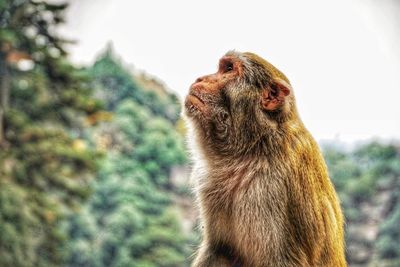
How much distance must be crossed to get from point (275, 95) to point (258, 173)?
35 centimetres

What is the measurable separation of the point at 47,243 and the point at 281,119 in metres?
11.3

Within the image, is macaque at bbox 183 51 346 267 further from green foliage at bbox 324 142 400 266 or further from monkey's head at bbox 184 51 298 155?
green foliage at bbox 324 142 400 266

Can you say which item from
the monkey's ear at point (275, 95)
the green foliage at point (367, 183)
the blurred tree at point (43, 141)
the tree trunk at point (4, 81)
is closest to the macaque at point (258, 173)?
the monkey's ear at point (275, 95)

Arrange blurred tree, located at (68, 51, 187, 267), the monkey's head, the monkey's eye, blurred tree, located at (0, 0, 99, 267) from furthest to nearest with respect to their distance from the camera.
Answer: blurred tree, located at (68, 51, 187, 267) < blurred tree, located at (0, 0, 99, 267) < the monkey's eye < the monkey's head

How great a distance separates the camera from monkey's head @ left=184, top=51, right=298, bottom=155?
231 centimetres

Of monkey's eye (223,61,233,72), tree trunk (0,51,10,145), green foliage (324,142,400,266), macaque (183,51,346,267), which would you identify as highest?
tree trunk (0,51,10,145)

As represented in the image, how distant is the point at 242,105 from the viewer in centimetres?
234

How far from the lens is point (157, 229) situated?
22297mm

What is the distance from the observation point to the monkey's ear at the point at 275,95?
A: 2279 mm

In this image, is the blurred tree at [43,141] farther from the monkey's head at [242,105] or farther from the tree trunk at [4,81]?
the monkey's head at [242,105]

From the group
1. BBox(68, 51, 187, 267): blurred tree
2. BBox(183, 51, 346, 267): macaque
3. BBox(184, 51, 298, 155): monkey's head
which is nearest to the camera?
BBox(183, 51, 346, 267): macaque

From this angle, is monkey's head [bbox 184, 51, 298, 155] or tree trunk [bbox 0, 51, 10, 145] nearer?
monkey's head [bbox 184, 51, 298, 155]

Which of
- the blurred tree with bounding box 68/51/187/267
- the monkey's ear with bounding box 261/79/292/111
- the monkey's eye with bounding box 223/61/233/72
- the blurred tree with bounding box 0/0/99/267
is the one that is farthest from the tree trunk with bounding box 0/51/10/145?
the monkey's ear with bounding box 261/79/292/111

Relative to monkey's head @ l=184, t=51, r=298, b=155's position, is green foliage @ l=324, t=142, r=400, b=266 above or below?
below
